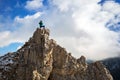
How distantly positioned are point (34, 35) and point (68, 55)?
18257mm

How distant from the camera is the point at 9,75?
132 metres

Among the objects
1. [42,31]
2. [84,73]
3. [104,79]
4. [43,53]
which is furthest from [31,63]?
[104,79]

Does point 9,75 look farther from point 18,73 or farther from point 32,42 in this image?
point 32,42

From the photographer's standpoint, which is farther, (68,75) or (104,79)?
(104,79)

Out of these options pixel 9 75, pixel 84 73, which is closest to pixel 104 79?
pixel 84 73

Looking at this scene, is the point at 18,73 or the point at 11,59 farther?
the point at 11,59

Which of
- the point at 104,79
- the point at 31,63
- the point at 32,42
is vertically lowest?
the point at 104,79

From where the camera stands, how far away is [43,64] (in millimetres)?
128625

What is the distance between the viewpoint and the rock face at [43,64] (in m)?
129

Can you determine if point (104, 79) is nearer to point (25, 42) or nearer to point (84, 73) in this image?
point (84, 73)

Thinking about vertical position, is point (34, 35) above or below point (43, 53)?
above

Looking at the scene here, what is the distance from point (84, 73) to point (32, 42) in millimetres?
28227

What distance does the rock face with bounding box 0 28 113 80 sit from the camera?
422ft

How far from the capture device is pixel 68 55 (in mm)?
137875
